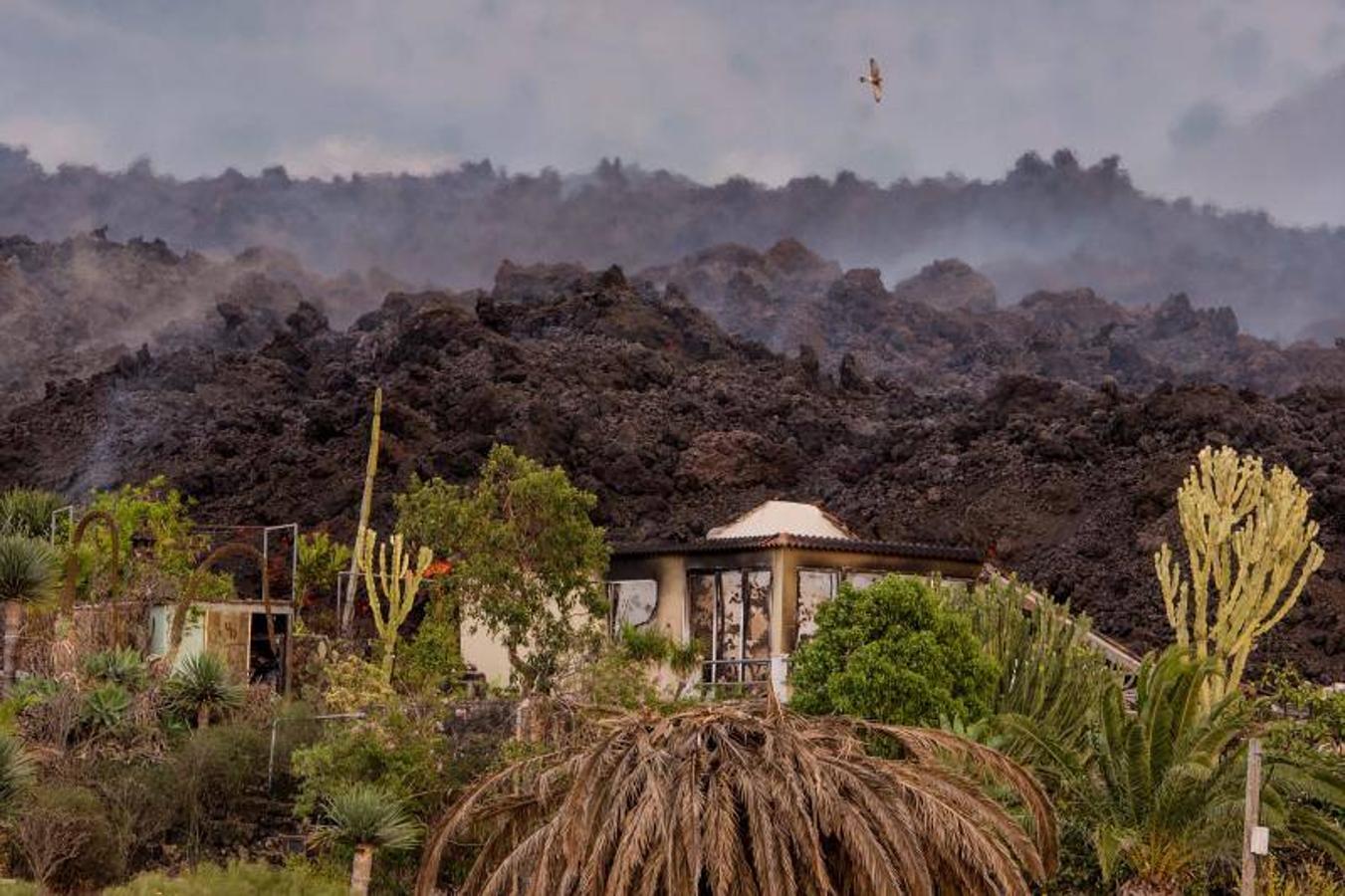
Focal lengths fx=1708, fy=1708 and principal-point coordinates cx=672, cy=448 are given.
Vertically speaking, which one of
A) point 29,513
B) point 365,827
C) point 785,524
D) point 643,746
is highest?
point 29,513

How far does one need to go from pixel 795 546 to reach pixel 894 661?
5.80 metres

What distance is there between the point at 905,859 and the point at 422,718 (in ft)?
37.3

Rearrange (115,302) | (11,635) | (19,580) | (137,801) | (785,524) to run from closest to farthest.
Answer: (137,801) < (19,580) < (11,635) < (785,524) < (115,302)

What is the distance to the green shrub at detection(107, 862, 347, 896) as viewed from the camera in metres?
22.0

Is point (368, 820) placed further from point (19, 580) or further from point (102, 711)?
point (19, 580)

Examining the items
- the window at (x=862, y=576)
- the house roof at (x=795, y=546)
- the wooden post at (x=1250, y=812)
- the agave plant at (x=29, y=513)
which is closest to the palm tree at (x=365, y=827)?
the house roof at (x=795, y=546)

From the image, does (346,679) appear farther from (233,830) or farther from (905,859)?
(905,859)

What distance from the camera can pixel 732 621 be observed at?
31.1 meters

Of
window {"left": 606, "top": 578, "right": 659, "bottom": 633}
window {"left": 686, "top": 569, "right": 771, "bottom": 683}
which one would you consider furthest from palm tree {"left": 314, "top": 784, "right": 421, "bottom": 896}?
window {"left": 606, "top": 578, "right": 659, "bottom": 633}

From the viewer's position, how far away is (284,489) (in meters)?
61.3

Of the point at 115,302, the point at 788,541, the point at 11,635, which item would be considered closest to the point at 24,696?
the point at 11,635

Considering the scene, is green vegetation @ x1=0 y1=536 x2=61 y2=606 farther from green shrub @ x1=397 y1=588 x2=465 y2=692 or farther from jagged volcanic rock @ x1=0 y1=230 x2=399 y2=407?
jagged volcanic rock @ x1=0 y1=230 x2=399 y2=407

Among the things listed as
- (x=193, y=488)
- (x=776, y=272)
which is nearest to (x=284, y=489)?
(x=193, y=488)

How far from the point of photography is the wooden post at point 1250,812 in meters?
18.7
